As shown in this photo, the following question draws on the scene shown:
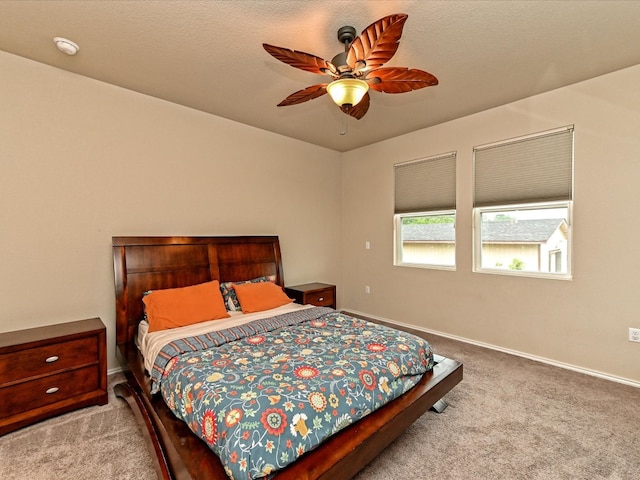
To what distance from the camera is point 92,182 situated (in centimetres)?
288

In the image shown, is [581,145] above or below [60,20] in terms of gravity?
below

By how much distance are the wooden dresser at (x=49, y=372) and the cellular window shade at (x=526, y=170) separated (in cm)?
409

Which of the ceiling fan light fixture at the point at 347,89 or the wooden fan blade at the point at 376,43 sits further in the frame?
the ceiling fan light fixture at the point at 347,89

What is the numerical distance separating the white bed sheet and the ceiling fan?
193 cm

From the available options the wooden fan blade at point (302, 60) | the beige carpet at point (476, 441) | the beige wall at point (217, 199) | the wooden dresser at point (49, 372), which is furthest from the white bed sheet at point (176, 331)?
the wooden fan blade at point (302, 60)

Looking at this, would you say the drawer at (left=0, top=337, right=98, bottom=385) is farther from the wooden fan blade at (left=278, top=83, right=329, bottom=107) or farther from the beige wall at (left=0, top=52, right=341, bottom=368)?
the wooden fan blade at (left=278, top=83, right=329, bottom=107)

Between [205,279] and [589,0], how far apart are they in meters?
3.80

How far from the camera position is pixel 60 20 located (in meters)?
2.08

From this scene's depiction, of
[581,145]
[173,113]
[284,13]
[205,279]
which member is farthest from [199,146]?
[581,145]

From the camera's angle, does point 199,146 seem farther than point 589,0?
Yes

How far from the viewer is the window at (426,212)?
4023 mm

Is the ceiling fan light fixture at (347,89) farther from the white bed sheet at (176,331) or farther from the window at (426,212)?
the window at (426,212)

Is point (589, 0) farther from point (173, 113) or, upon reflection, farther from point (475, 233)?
point (173, 113)

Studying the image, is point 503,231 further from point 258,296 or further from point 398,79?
point 258,296
